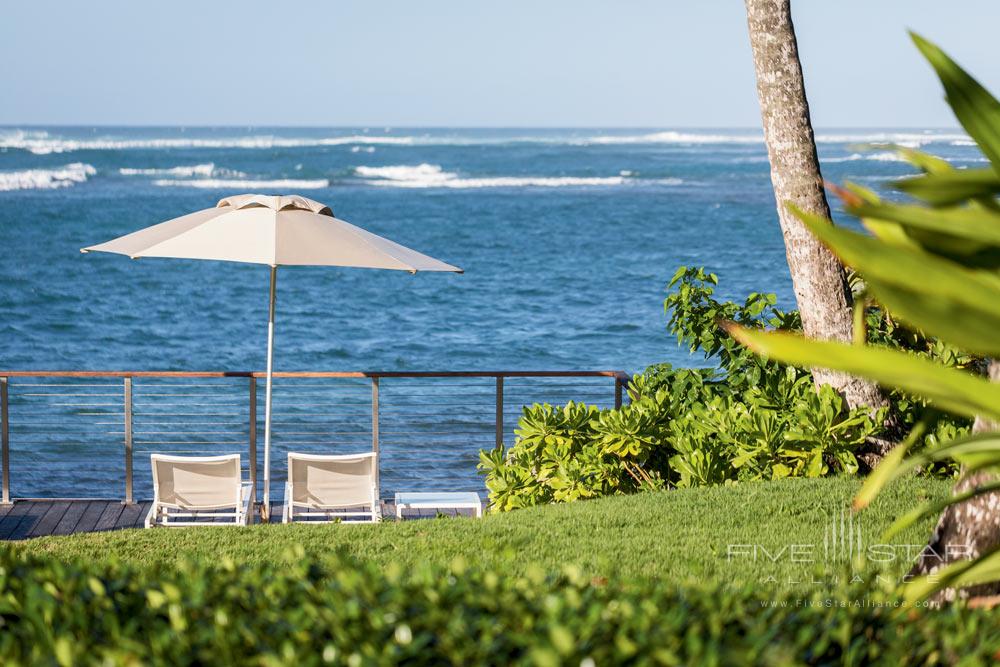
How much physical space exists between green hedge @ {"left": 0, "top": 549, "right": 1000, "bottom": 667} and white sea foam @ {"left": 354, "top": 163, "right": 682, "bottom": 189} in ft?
186

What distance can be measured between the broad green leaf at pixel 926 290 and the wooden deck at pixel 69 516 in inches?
215

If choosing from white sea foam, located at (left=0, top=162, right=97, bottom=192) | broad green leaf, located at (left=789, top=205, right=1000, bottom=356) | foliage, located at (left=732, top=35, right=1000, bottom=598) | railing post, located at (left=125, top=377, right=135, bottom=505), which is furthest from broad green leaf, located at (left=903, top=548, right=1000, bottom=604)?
Answer: white sea foam, located at (left=0, top=162, right=97, bottom=192)

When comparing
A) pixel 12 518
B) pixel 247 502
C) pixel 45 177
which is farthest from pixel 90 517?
pixel 45 177

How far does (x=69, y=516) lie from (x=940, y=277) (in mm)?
7109

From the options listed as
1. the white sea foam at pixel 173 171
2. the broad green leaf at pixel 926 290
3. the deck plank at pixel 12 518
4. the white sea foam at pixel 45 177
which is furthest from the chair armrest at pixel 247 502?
the white sea foam at pixel 173 171

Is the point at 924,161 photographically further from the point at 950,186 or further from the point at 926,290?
the point at 926,290

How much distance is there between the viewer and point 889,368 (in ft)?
5.78

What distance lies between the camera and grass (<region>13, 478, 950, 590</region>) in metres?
4.33

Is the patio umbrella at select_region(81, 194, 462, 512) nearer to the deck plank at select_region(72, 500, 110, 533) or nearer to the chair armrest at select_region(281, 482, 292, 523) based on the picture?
the chair armrest at select_region(281, 482, 292, 523)

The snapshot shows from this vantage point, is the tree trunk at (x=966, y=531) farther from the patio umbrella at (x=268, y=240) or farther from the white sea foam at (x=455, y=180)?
the white sea foam at (x=455, y=180)

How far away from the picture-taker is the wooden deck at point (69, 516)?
726 cm

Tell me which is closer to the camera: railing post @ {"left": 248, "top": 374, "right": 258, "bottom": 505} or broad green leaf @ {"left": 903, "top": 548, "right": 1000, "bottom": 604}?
broad green leaf @ {"left": 903, "top": 548, "right": 1000, "bottom": 604}

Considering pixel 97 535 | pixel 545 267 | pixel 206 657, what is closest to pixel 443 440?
pixel 97 535

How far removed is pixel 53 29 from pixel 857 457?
7550cm
